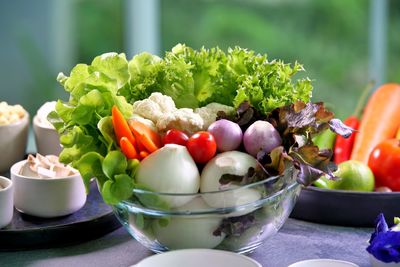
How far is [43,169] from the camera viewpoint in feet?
4.64

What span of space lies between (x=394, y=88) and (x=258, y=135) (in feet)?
2.43

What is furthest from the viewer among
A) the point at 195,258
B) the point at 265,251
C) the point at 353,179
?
the point at 353,179

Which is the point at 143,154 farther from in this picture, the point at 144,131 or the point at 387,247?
the point at 387,247

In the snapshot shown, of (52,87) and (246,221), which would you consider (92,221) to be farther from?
(52,87)

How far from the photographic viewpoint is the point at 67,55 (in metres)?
4.37

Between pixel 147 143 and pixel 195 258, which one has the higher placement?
pixel 147 143

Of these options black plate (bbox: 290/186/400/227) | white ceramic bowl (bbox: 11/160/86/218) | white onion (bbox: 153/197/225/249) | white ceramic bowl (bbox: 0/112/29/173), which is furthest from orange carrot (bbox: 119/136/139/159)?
white ceramic bowl (bbox: 0/112/29/173)

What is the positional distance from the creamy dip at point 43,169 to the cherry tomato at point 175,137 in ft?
0.89

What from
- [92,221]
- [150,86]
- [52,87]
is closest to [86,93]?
[150,86]

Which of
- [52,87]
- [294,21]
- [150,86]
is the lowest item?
[52,87]

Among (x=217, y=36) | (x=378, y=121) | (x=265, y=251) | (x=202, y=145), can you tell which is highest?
(x=202, y=145)

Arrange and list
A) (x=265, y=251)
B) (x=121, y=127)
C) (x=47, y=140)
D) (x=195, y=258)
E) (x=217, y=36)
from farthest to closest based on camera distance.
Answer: (x=217, y=36) < (x=47, y=140) < (x=265, y=251) < (x=121, y=127) < (x=195, y=258)

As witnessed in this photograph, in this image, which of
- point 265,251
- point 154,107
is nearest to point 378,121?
point 265,251

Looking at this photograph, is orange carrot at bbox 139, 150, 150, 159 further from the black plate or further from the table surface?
the black plate
